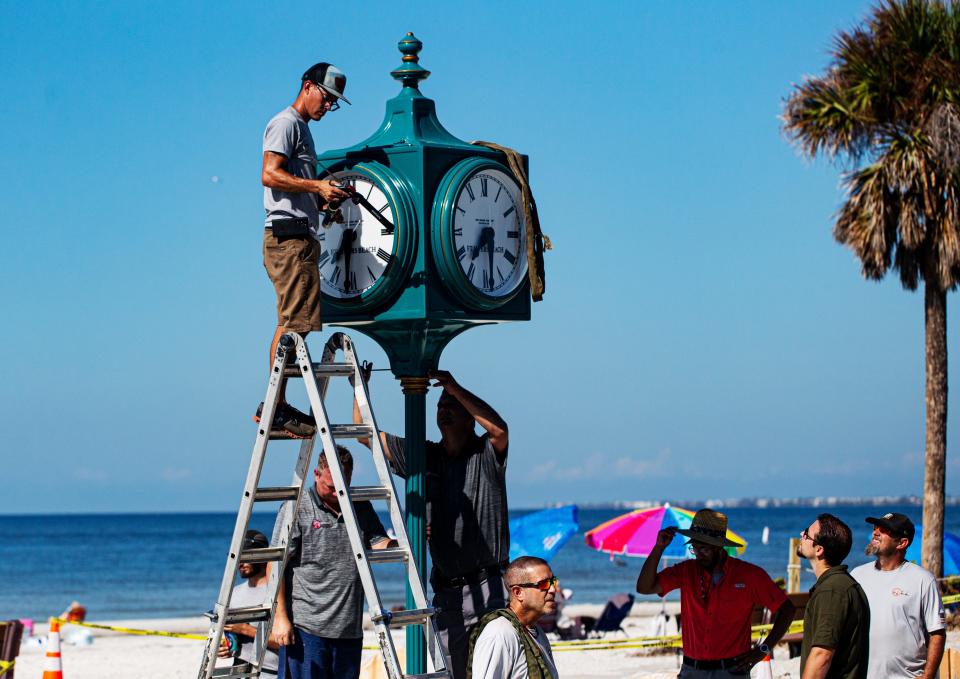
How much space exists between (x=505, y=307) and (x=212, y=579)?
5918 centimetres

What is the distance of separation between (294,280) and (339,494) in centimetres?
104

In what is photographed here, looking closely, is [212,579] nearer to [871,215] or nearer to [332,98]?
[871,215]

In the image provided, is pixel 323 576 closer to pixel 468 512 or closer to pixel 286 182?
pixel 468 512

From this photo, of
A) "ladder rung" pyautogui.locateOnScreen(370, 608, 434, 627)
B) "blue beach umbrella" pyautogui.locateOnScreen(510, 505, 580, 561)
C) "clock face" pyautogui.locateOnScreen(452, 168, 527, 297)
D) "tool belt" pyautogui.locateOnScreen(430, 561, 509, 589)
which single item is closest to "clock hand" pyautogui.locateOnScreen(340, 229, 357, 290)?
"clock face" pyautogui.locateOnScreen(452, 168, 527, 297)

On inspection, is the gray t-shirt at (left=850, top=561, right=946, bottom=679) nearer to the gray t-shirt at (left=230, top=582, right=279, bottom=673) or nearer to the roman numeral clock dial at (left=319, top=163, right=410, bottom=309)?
the roman numeral clock dial at (left=319, top=163, right=410, bottom=309)

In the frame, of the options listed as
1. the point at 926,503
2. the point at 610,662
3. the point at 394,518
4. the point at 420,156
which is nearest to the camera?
the point at 394,518

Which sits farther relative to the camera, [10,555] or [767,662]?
[10,555]

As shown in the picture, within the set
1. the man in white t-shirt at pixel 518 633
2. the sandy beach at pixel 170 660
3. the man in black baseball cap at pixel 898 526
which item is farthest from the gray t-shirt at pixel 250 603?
the sandy beach at pixel 170 660

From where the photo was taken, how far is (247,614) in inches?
→ 271

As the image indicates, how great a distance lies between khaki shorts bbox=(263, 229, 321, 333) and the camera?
6.77m

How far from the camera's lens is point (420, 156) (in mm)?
7125

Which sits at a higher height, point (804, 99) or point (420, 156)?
point (804, 99)

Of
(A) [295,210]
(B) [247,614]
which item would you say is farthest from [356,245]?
(B) [247,614]

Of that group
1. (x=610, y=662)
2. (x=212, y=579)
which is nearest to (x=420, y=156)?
(x=610, y=662)
